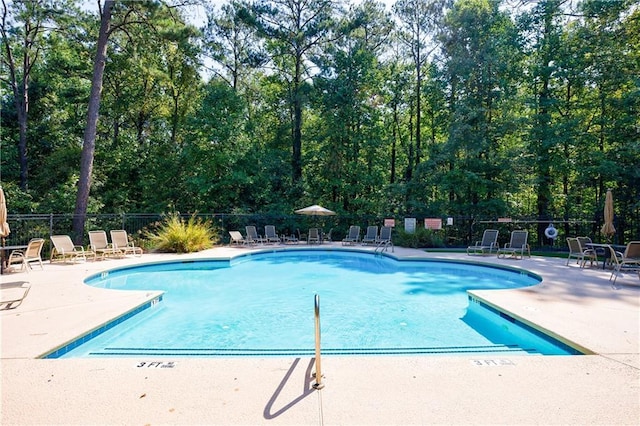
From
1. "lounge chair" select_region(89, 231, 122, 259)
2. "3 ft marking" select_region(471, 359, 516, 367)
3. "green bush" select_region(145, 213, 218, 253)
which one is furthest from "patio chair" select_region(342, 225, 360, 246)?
"3 ft marking" select_region(471, 359, 516, 367)

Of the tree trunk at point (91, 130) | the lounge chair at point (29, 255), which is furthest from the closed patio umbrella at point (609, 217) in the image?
the tree trunk at point (91, 130)

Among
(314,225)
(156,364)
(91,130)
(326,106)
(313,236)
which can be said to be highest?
(326,106)

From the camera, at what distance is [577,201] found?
16312 mm

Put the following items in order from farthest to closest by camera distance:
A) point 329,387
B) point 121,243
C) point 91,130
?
point 91,130, point 121,243, point 329,387

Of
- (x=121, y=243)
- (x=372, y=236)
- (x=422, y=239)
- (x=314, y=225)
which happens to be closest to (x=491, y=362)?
(x=422, y=239)

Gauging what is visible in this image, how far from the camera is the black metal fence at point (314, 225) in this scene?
1264cm

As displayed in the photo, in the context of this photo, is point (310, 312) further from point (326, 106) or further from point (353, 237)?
point (326, 106)

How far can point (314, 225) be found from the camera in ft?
54.1

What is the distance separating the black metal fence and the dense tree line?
681 mm

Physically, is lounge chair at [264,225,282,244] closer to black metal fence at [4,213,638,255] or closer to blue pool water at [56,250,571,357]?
black metal fence at [4,213,638,255]

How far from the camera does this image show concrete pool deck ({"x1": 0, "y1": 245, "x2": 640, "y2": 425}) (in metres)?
2.18

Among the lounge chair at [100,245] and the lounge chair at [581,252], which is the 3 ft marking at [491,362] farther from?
the lounge chair at [100,245]

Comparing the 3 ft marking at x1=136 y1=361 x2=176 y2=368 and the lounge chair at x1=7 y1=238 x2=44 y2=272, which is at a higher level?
the lounge chair at x1=7 y1=238 x2=44 y2=272

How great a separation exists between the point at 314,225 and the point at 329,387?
14.0 m
